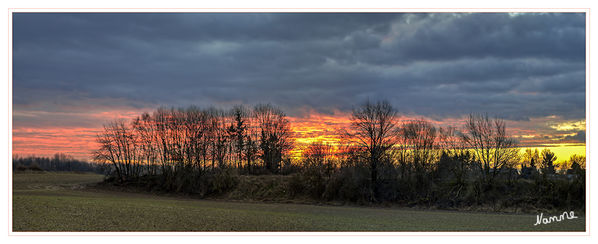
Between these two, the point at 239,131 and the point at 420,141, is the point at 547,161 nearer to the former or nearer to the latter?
the point at 420,141

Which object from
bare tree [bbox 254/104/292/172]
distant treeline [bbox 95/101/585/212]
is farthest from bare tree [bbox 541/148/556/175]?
bare tree [bbox 254/104/292/172]

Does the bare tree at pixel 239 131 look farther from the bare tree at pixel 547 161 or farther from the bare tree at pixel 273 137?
the bare tree at pixel 547 161

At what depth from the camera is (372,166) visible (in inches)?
1797

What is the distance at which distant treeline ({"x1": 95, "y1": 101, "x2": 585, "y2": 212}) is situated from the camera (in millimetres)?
38281

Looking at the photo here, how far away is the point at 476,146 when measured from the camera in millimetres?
44062

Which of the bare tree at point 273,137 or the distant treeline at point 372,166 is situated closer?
the distant treeline at point 372,166

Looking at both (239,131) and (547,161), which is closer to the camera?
(547,161)

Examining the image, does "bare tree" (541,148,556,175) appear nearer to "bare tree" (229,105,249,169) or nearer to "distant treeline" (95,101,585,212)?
"distant treeline" (95,101,585,212)

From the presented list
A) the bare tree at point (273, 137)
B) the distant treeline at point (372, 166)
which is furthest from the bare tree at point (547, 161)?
the bare tree at point (273, 137)

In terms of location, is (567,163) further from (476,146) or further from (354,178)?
(354,178)

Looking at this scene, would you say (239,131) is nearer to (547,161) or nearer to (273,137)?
(273,137)

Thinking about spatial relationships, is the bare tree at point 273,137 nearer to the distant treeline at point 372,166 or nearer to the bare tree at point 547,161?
the distant treeline at point 372,166

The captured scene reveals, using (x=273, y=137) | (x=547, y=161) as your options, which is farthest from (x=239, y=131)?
(x=547, y=161)

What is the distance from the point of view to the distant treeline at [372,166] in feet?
126
